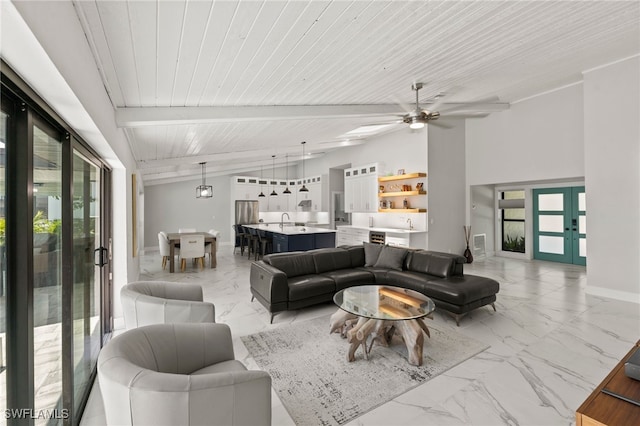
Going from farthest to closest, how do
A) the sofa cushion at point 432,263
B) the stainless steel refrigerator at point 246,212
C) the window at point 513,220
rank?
the stainless steel refrigerator at point 246,212 → the window at point 513,220 → the sofa cushion at point 432,263

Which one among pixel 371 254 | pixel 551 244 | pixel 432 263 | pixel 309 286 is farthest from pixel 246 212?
pixel 551 244

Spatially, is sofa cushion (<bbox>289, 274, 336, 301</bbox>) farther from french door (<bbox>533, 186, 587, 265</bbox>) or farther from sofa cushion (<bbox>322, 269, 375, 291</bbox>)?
french door (<bbox>533, 186, 587, 265</bbox>)

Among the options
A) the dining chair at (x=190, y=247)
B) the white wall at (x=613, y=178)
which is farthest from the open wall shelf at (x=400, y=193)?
the dining chair at (x=190, y=247)

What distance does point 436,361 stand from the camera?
105 inches

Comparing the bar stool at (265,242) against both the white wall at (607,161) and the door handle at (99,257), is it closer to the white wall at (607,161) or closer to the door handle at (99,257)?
the door handle at (99,257)

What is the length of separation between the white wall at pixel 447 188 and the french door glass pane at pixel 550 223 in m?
2.00

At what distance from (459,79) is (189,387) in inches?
179

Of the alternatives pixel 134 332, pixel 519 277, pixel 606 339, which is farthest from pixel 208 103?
pixel 519 277

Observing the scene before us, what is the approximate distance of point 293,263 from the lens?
13.9 feet

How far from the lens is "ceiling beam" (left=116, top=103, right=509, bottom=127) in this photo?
9.50 ft

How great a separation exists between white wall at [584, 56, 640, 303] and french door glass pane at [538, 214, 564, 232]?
2619 millimetres

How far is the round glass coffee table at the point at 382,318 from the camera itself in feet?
8.70

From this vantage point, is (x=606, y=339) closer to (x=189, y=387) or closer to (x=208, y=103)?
(x=189, y=387)

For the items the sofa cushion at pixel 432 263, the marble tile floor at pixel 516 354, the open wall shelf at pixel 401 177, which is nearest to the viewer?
the marble tile floor at pixel 516 354
